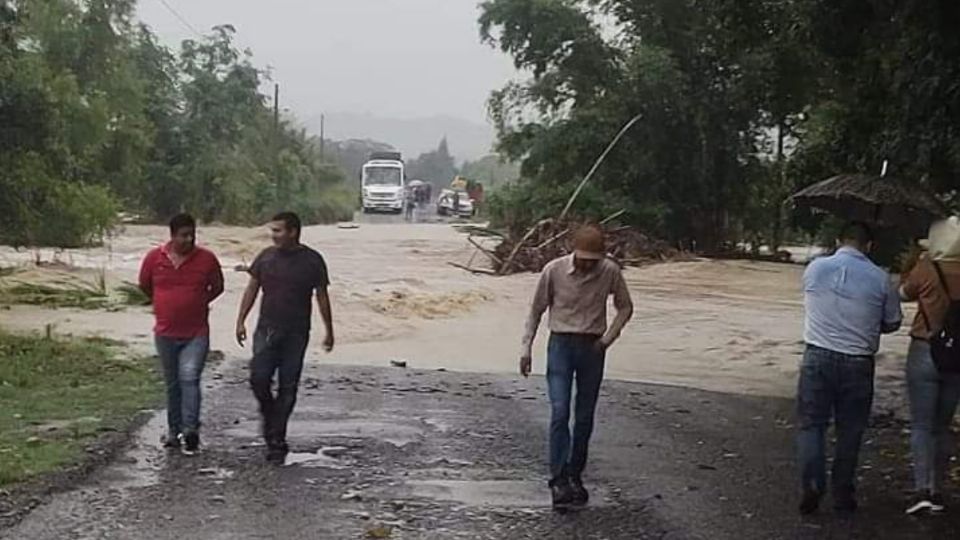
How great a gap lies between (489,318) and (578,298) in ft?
64.5

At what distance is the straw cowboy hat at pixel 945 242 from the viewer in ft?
29.7

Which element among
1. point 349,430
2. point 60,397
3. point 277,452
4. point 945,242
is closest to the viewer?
point 945,242

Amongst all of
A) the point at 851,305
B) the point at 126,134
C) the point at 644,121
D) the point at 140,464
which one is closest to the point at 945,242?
the point at 851,305

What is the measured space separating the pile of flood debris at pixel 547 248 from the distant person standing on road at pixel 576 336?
90.3 ft

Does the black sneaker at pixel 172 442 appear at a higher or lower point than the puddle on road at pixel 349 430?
higher

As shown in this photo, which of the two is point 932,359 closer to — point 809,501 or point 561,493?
point 809,501

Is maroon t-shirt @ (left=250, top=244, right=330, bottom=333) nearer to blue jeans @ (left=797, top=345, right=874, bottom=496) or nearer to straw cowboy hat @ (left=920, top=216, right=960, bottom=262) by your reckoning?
blue jeans @ (left=797, top=345, right=874, bottom=496)

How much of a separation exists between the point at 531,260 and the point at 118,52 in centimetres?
2135

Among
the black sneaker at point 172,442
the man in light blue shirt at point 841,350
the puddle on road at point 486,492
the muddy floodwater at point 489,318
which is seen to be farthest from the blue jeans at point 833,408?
the muddy floodwater at point 489,318

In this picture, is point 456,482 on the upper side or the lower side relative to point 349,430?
upper

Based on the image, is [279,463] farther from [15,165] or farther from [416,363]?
[15,165]

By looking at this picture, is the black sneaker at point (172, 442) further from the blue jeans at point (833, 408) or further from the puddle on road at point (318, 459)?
the blue jeans at point (833, 408)

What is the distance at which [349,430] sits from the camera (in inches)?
475

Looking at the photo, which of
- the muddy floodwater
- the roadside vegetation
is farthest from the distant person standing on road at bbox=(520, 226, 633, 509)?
the roadside vegetation
